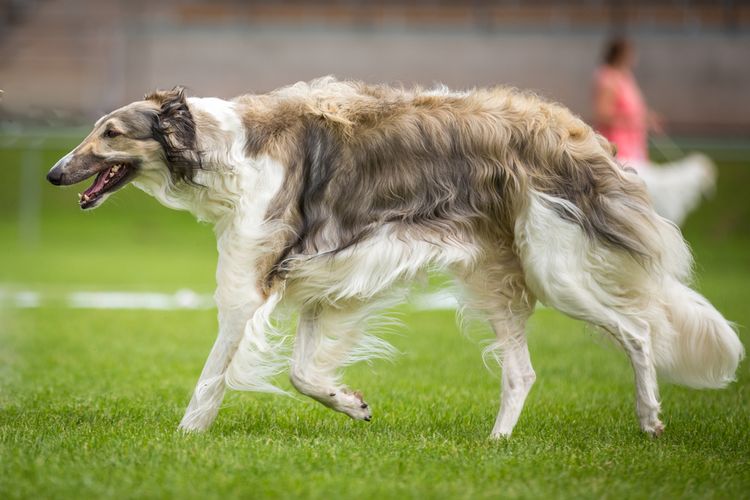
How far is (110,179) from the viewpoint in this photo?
5898 mm

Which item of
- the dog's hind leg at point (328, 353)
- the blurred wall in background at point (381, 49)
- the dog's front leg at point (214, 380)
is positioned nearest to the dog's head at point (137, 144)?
the dog's front leg at point (214, 380)

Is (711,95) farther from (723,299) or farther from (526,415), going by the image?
(526,415)

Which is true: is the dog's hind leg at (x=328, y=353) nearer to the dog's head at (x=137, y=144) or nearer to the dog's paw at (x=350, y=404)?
the dog's paw at (x=350, y=404)

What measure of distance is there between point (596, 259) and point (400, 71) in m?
21.5

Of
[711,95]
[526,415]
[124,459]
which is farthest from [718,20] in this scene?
[124,459]

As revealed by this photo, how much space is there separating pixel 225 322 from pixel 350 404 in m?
0.85

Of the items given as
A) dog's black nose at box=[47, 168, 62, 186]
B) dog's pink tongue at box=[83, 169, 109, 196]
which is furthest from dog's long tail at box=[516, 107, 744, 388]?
dog's black nose at box=[47, 168, 62, 186]

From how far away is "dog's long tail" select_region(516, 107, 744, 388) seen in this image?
595 centimetres

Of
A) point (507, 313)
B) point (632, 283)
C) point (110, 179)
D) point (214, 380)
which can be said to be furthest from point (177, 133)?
point (632, 283)

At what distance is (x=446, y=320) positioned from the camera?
12352mm

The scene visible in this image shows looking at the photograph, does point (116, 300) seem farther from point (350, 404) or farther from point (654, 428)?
point (654, 428)

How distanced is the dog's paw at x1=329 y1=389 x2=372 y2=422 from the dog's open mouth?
1.65 metres

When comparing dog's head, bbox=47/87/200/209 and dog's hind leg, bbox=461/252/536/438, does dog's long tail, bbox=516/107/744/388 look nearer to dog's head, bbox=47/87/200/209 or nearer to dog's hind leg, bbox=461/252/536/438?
dog's hind leg, bbox=461/252/536/438

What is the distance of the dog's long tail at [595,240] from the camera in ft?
19.5
